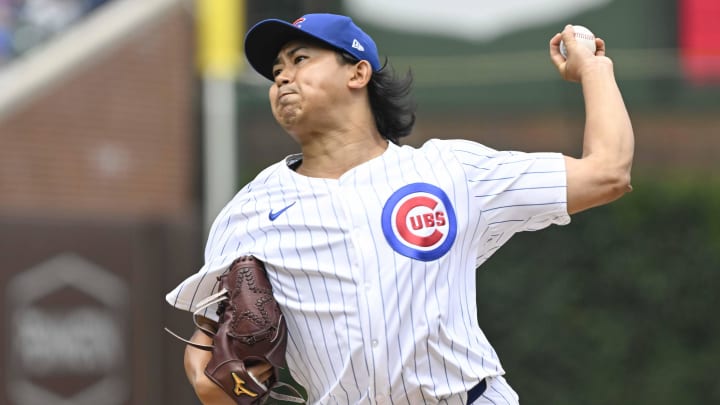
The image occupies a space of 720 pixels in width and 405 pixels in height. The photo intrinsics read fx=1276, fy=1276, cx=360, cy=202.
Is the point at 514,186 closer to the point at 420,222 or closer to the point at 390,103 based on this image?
the point at 420,222

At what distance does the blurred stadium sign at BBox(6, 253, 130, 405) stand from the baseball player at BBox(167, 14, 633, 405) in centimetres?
567

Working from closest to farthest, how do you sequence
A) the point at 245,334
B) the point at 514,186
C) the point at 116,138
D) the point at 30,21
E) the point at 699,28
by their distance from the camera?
the point at 245,334, the point at 514,186, the point at 30,21, the point at 116,138, the point at 699,28

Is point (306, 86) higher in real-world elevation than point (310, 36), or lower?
lower

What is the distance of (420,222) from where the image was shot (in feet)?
11.7

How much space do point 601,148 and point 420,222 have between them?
0.56m

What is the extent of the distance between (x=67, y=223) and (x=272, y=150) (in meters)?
1.76

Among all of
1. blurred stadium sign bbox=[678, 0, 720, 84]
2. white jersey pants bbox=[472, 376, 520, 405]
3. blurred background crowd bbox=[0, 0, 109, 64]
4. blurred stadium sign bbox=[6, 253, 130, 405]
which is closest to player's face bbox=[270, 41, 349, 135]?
white jersey pants bbox=[472, 376, 520, 405]

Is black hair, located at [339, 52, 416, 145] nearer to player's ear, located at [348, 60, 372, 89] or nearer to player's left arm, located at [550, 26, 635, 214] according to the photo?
player's ear, located at [348, 60, 372, 89]

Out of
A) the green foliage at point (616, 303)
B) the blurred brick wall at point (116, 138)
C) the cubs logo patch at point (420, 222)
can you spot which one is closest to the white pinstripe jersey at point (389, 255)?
the cubs logo patch at point (420, 222)

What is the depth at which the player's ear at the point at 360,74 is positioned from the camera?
384 centimetres

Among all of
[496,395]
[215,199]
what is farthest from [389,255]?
[215,199]

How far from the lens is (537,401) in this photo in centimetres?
921

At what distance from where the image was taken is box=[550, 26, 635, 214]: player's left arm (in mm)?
3600

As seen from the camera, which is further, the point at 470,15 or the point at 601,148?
the point at 470,15
